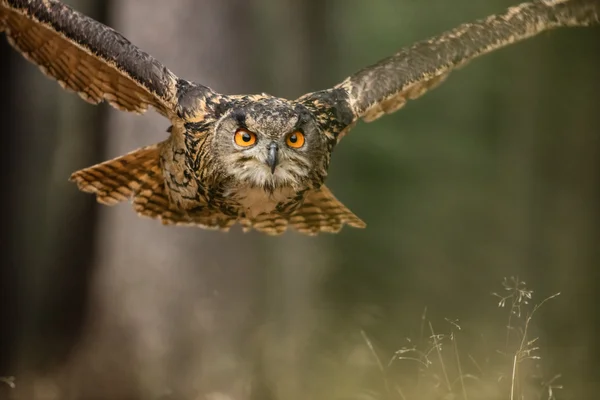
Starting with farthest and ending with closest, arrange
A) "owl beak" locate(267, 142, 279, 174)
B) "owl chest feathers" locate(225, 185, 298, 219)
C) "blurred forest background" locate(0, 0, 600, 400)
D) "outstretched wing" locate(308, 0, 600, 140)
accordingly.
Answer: "blurred forest background" locate(0, 0, 600, 400), "outstretched wing" locate(308, 0, 600, 140), "owl chest feathers" locate(225, 185, 298, 219), "owl beak" locate(267, 142, 279, 174)

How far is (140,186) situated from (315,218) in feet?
2.54

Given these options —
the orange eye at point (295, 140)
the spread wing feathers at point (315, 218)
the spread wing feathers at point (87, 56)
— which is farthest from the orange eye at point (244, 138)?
the spread wing feathers at point (315, 218)

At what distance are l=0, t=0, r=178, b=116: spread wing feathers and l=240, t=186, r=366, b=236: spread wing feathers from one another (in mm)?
659

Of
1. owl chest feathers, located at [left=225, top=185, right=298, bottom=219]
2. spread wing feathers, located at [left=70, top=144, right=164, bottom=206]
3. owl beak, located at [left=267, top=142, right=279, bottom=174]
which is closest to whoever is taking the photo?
owl beak, located at [left=267, top=142, right=279, bottom=174]

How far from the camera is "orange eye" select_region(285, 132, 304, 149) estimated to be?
6.64 ft

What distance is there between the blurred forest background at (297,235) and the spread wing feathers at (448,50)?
1.37 feet

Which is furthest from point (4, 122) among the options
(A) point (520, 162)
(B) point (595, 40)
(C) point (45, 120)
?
(B) point (595, 40)

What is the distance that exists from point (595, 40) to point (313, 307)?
Answer: 73.5 inches

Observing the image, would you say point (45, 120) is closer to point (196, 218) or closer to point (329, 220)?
point (196, 218)

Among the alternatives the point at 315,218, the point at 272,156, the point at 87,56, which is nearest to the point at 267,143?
the point at 272,156

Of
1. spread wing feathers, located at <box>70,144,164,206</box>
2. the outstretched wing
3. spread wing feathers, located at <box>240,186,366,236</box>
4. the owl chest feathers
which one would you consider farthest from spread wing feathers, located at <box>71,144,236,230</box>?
the outstretched wing

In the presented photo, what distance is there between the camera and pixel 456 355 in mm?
2375

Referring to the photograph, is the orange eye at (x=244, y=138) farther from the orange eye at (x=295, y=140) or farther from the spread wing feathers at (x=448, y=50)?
the spread wing feathers at (x=448, y=50)

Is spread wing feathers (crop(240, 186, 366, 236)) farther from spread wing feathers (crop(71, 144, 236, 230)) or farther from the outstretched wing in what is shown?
the outstretched wing
